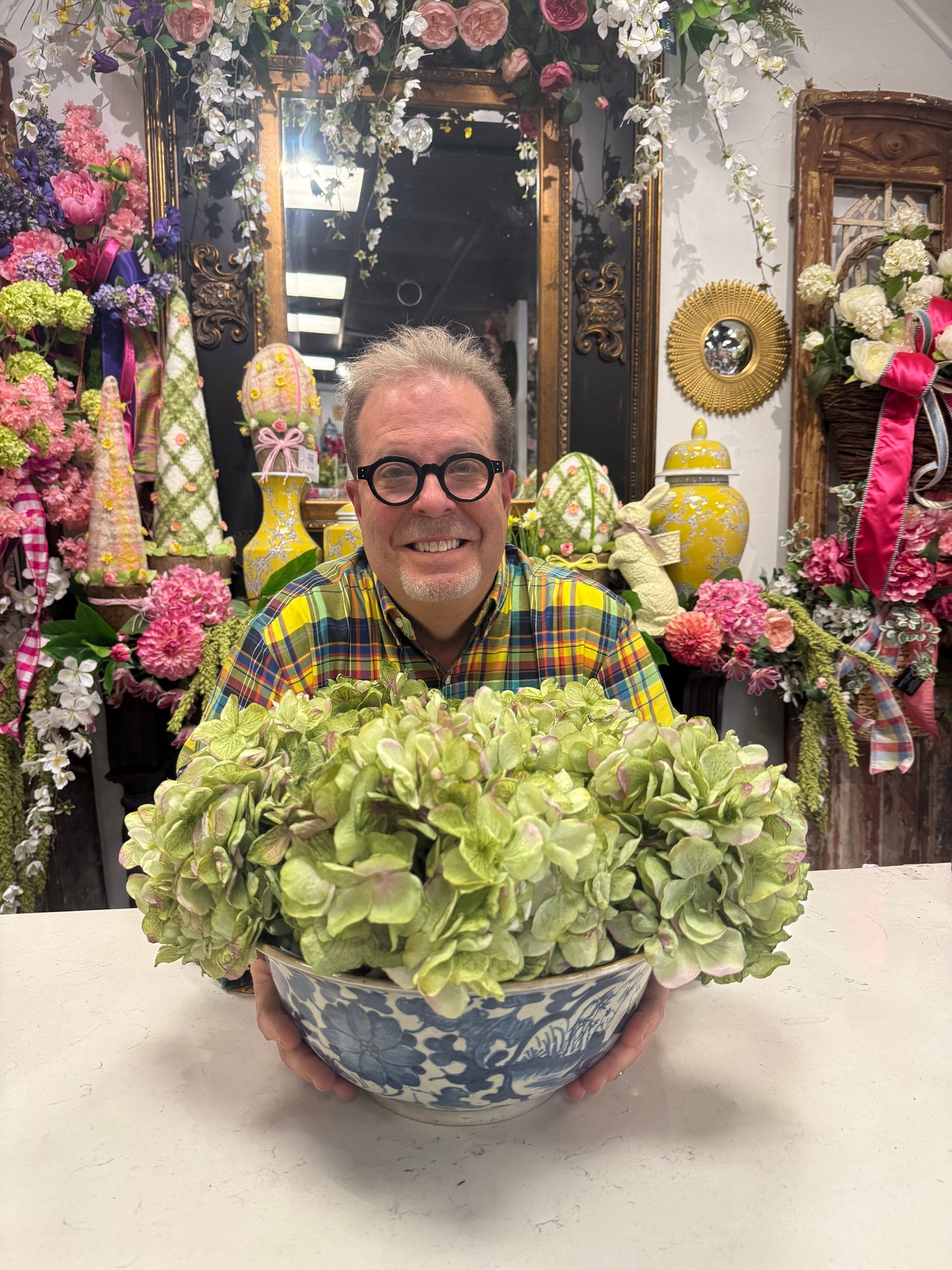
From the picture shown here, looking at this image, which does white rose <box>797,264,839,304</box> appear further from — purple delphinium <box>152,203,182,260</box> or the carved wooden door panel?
purple delphinium <box>152,203,182,260</box>

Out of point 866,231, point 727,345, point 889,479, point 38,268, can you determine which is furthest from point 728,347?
point 38,268

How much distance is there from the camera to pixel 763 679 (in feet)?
6.77

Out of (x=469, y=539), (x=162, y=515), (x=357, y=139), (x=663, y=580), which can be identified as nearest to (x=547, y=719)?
(x=469, y=539)

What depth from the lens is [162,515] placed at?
6.59 ft

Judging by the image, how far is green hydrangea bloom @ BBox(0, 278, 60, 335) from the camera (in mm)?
1756

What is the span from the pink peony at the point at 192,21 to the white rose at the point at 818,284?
1.73 metres

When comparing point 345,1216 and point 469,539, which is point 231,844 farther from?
point 469,539

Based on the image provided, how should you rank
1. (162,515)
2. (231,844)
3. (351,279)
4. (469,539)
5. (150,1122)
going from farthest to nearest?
1. (351,279)
2. (162,515)
3. (469,539)
4. (150,1122)
5. (231,844)

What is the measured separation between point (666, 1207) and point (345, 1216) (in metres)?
0.20

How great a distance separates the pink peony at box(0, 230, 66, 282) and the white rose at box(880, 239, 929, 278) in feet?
7.03

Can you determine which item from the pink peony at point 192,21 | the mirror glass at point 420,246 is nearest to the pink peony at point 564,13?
the mirror glass at point 420,246

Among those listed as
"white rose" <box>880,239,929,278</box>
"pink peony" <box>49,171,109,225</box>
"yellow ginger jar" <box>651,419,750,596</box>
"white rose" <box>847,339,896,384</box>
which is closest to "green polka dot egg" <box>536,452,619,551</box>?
"yellow ginger jar" <box>651,419,750,596</box>

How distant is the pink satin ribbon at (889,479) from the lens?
6.64 feet

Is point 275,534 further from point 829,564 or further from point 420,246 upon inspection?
point 829,564
